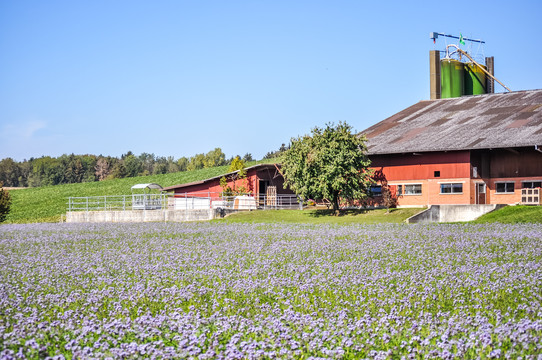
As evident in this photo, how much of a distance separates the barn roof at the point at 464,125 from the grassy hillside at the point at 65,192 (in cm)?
4166

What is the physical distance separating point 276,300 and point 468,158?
3610 centimetres

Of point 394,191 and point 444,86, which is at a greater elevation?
point 444,86

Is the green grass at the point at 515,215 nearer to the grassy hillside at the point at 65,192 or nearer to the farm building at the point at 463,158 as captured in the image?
the farm building at the point at 463,158

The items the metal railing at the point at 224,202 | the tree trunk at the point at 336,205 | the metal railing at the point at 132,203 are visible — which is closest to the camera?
the tree trunk at the point at 336,205

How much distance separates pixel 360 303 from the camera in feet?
34.8

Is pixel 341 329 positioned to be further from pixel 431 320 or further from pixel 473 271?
pixel 473 271

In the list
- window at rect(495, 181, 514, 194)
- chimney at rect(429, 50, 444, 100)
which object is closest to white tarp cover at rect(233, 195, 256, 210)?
window at rect(495, 181, 514, 194)

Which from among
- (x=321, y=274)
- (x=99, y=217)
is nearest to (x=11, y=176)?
(x=99, y=217)

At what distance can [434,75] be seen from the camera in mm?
66250

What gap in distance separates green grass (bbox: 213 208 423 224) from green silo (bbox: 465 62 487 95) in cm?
2771

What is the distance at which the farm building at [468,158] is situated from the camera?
145 feet

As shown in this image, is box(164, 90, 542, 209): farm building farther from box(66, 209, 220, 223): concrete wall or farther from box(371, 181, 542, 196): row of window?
box(66, 209, 220, 223): concrete wall

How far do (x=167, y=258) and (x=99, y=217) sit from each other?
1465 inches

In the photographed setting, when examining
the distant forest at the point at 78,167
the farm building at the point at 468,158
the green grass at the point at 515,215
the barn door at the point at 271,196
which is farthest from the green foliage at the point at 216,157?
the green grass at the point at 515,215
